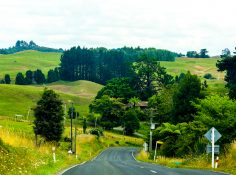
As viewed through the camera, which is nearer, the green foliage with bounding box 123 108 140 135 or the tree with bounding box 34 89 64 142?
the tree with bounding box 34 89 64 142

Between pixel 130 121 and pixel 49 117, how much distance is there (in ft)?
220

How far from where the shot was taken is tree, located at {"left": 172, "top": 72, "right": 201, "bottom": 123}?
68.3 meters

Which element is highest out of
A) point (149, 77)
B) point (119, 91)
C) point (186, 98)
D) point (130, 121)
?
point (149, 77)

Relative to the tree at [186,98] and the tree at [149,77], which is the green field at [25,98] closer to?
the tree at [149,77]

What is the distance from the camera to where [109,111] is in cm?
12950

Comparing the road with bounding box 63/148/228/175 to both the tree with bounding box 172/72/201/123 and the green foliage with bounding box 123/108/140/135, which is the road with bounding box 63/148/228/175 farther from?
the green foliage with bounding box 123/108/140/135

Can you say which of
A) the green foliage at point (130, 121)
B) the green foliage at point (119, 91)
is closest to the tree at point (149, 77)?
the green foliage at point (119, 91)

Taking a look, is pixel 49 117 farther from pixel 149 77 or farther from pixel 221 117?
pixel 149 77

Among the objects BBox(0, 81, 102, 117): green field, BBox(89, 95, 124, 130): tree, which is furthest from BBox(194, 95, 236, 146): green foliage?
BBox(0, 81, 102, 117): green field

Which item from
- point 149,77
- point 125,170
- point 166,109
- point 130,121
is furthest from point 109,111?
point 125,170

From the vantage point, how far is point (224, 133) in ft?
130

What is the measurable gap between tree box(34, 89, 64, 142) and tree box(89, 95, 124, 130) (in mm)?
69548

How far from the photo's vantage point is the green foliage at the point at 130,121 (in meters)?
122

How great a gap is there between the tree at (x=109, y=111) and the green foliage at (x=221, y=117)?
84.7 m
